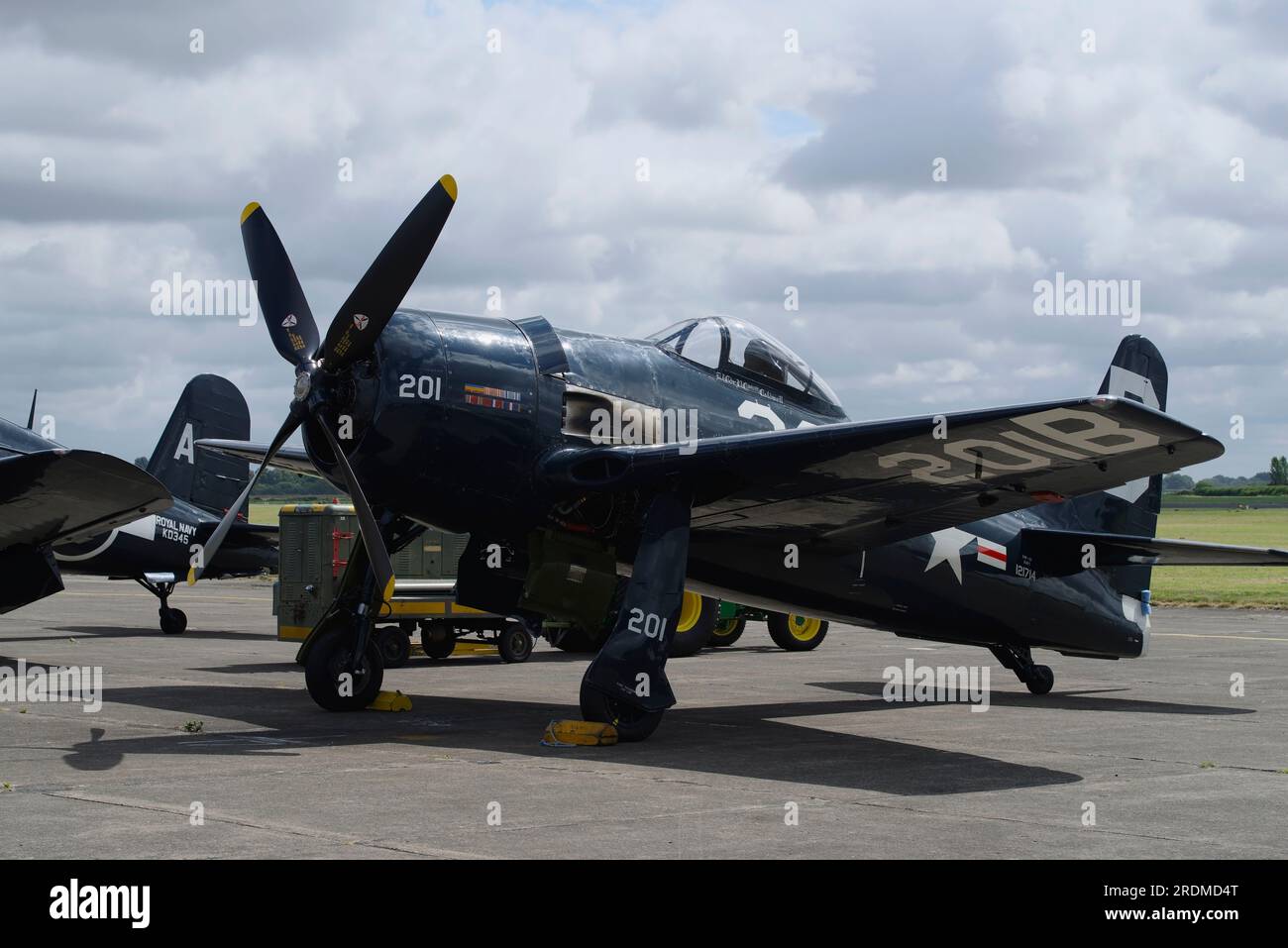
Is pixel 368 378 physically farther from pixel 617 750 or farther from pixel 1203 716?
pixel 1203 716

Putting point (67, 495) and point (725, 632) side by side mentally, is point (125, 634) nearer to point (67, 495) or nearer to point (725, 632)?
point (67, 495)

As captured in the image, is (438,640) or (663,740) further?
(438,640)

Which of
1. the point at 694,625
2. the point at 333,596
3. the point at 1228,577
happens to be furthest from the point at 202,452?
the point at 1228,577

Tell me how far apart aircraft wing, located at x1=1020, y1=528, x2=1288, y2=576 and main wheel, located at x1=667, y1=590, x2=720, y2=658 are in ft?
29.4

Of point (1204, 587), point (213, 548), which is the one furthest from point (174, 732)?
point (1204, 587)

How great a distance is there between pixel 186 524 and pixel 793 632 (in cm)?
1268

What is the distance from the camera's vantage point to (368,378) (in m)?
11.9

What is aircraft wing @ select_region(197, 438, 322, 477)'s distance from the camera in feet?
53.8

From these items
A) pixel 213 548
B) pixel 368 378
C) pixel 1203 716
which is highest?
pixel 368 378

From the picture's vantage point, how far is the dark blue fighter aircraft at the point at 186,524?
90.2 feet

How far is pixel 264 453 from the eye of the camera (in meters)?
17.8

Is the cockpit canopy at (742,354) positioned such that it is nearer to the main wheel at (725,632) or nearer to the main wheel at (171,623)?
the main wheel at (725,632)

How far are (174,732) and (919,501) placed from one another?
7.12 metres

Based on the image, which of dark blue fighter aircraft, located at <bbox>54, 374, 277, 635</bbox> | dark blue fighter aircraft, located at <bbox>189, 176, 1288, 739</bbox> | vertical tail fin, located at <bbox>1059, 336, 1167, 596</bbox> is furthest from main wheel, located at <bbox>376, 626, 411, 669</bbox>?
vertical tail fin, located at <bbox>1059, 336, 1167, 596</bbox>
